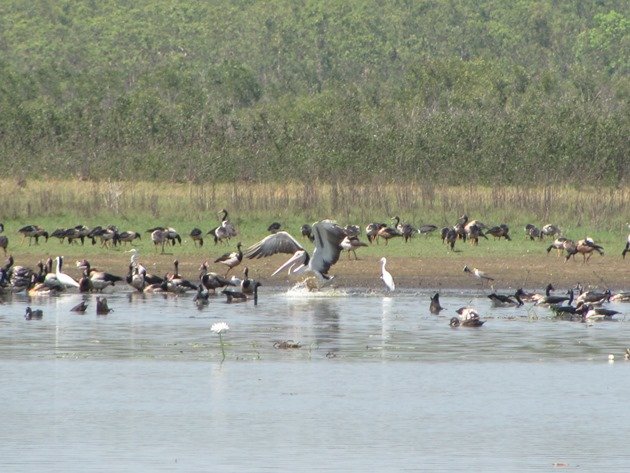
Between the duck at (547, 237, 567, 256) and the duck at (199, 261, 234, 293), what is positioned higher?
the duck at (547, 237, 567, 256)

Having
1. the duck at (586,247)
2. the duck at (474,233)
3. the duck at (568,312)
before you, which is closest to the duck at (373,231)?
the duck at (474,233)

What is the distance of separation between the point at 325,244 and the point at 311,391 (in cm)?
723

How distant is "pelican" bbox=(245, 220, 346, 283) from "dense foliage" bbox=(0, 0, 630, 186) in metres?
9.08

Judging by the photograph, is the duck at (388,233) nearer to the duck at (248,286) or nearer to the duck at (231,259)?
the duck at (231,259)

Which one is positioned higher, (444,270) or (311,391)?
(444,270)

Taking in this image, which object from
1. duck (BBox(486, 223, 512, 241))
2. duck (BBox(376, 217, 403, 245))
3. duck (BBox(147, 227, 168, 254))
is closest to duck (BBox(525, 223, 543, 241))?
duck (BBox(486, 223, 512, 241))

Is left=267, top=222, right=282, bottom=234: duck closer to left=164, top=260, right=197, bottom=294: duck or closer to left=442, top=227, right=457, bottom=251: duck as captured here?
left=442, top=227, right=457, bottom=251: duck

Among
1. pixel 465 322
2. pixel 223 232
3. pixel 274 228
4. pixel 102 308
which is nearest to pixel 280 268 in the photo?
pixel 102 308

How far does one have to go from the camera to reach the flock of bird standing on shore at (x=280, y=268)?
17609 mm

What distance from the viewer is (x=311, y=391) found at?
12344 mm

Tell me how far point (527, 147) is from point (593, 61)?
43646 mm

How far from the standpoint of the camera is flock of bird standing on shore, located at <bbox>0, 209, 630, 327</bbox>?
17.6 metres

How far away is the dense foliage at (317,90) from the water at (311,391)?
11624 mm

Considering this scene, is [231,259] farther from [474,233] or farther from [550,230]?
[550,230]
